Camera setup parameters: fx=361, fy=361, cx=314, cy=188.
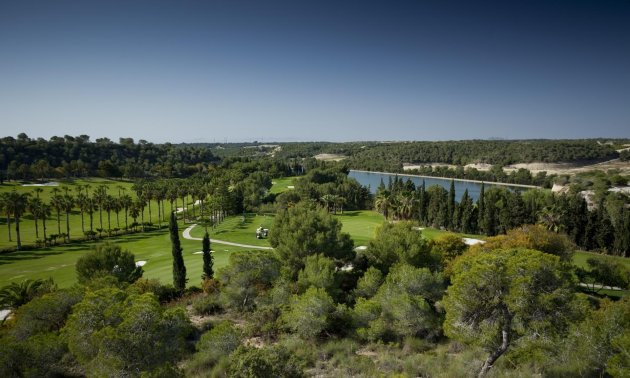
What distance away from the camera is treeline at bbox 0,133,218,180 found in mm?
108062

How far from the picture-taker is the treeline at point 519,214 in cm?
4778

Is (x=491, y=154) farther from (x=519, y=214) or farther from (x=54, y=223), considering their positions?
(x=54, y=223)

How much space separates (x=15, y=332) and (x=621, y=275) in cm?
4204

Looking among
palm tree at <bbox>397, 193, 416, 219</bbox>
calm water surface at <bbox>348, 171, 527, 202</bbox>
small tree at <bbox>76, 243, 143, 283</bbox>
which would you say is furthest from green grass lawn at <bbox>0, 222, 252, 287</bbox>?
calm water surface at <bbox>348, 171, 527, 202</bbox>

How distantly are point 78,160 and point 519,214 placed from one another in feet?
430

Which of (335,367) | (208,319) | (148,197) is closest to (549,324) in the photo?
(335,367)

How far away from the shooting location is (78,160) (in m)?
123

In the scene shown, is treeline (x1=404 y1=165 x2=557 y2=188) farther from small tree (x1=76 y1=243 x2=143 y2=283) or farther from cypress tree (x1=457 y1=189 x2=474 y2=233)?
small tree (x1=76 y1=243 x2=143 y2=283)

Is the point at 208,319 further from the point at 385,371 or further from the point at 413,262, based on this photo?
the point at 413,262

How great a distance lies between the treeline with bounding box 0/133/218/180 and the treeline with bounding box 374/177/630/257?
9902cm

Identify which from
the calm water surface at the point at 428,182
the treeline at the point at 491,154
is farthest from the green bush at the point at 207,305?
the treeline at the point at 491,154

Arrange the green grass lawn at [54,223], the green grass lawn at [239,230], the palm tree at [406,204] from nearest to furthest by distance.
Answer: the green grass lawn at [239,230] → the green grass lawn at [54,223] → the palm tree at [406,204]

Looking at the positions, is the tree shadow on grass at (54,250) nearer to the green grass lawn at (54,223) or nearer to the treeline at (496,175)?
the green grass lawn at (54,223)

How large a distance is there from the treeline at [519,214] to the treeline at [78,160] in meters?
99.0
